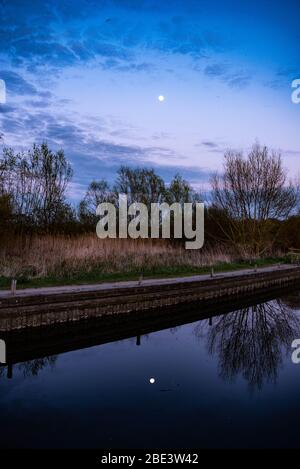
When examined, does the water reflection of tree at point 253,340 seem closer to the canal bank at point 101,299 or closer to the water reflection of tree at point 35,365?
the canal bank at point 101,299

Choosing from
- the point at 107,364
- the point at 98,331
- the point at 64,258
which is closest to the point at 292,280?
the point at 64,258

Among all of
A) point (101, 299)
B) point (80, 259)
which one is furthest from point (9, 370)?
point (80, 259)

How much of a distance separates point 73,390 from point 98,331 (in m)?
3.86

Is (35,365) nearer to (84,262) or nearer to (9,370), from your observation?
(9,370)

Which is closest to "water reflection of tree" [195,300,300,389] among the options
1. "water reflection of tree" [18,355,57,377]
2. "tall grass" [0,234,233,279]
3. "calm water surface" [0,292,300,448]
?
"calm water surface" [0,292,300,448]

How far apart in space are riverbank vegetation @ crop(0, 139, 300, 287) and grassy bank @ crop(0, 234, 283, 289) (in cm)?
4

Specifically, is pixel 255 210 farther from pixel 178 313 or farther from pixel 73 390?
pixel 73 390

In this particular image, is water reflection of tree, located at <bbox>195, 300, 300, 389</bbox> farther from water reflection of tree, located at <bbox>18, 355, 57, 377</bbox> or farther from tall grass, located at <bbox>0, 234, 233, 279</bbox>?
tall grass, located at <bbox>0, 234, 233, 279</bbox>

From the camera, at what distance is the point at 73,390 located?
6.59 m

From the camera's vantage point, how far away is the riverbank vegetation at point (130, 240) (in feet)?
50.4

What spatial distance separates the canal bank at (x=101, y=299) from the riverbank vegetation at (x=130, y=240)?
1.95 meters

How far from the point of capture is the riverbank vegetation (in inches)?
604

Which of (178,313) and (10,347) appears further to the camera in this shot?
(178,313)

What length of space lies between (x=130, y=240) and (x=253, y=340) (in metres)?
11.8
